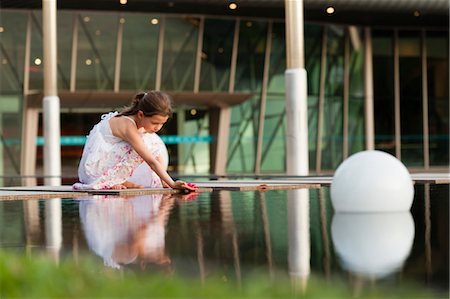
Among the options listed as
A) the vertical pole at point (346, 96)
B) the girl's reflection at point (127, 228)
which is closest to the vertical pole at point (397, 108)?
the vertical pole at point (346, 96)

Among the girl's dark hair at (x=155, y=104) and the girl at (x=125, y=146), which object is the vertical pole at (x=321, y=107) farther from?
the girl's dark hair at (x=155, y=104)

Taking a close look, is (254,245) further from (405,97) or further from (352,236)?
(405,97)

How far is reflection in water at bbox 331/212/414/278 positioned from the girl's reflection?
877 mm

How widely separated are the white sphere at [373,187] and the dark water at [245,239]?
161 mm

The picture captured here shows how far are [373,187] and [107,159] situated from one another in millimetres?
4970

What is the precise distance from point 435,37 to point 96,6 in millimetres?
15291

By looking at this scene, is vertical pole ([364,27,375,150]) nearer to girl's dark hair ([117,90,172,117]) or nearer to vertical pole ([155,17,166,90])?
vertical pole ([155,17,166,90])

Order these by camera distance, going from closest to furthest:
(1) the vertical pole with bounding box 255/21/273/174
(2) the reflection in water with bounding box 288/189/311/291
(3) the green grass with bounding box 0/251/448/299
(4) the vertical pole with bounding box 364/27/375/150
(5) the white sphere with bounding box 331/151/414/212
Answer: (3) the green grass with bounding box 0/251/448/299 < (2) the reflection in water with bounding box 288/189/311/291 < (5) the white sphere with bounding box 331/151/414/212 < (1) the vertical pole with bounding box 255/21/273/174 < (4) the vertical pole with bounding box 364/27/375/150

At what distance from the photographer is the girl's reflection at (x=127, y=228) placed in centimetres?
393

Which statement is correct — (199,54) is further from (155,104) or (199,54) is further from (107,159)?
(155,104)

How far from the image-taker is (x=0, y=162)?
3064 cm

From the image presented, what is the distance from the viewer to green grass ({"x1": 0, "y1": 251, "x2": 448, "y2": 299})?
7.55 ft

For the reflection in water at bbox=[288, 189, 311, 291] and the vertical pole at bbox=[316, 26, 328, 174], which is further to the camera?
the vertical pole at bbox=[316, 26, 328, 174]

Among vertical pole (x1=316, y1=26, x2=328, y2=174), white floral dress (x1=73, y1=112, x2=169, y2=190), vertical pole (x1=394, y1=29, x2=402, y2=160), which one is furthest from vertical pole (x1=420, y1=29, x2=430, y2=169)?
white floral dress (x1=73, y1=112, x2=169, y2=190)
